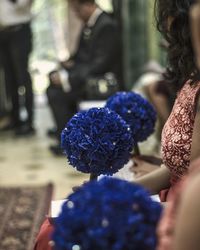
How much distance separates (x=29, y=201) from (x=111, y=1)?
2580 millimetres

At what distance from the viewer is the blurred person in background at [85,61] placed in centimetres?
416

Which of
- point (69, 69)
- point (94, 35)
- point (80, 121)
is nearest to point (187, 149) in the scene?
point (80, 121)

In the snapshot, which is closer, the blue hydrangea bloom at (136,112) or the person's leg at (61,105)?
the blue hydrangea bloom at (136,112)

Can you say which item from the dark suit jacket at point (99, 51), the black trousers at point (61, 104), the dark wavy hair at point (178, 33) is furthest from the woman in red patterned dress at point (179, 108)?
the black trousers at point (61, 104)

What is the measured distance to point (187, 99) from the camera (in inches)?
65.1

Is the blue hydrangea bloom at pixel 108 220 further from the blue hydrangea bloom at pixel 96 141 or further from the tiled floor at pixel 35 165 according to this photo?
the tiled floor at pixel 35 165

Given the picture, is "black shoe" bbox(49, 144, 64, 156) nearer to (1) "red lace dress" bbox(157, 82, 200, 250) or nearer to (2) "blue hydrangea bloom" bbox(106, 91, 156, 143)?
(2) "blue hydrangea bloom" bbox(106, 91, 156, 143)

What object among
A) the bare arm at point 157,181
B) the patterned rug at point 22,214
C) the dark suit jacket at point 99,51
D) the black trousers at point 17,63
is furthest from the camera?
the black trousers at point 17,63

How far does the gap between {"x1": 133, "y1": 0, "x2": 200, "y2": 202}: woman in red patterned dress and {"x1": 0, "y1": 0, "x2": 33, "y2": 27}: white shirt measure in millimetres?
3141

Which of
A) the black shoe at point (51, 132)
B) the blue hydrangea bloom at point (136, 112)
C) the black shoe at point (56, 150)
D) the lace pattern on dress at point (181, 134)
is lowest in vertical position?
the black shoe at point (51, 132)

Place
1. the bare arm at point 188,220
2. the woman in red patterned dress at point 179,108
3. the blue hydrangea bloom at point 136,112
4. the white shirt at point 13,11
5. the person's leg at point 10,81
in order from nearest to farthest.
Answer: the bare arm at point 188,220 → the woman in red patterned dress at point 179,108 → the blue hydrangea bloom at point 136,112 → the white shirt at point 13,11 → the person's leg at point 10,81

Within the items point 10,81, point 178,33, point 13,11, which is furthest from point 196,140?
point 10,81

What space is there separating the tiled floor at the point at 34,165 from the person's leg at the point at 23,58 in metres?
0.32

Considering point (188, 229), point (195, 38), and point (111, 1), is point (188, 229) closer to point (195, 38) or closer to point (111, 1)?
point (195, 38)
